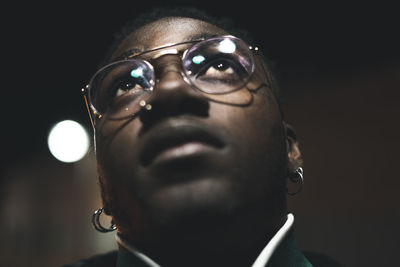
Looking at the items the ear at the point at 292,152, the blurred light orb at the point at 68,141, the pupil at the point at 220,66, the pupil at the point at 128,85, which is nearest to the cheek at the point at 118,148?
the pupil at the point at 128,85

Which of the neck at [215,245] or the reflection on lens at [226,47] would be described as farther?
the reflection on lens at [226,47]

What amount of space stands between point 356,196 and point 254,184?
3.51 ft

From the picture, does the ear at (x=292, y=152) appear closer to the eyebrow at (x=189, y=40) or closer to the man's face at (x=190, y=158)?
the man's face at (x=190, y=158)

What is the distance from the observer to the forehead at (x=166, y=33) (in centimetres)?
86

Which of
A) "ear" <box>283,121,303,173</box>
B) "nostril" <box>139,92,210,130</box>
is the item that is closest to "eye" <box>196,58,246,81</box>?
"nostril" <box>139,92,210,130</box>

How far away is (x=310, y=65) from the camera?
1.72 m

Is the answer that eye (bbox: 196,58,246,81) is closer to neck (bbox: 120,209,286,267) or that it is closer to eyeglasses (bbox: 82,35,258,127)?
eyeglasses (bbox: 82,35,258,127)

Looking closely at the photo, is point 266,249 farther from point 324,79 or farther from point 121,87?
point 324,79

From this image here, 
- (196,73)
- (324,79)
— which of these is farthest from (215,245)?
(324,79)

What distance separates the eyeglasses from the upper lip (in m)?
0.09

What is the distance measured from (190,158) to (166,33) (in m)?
0.41

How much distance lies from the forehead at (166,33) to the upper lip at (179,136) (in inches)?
11.2

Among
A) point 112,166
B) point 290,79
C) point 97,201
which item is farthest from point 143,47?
point 97,201

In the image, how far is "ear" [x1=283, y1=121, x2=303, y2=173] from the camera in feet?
2.97
